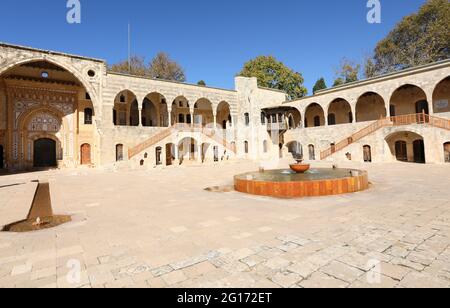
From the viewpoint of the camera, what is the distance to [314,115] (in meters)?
32.1

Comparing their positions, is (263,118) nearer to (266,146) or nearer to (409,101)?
(266,146)

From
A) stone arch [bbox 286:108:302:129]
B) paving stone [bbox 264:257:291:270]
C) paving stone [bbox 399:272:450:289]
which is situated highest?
stone arch [bbox 286:108:302:129]

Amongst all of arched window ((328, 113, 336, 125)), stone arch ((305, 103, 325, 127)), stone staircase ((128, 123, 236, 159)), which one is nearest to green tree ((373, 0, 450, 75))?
arched window ((328, 113, 336, 125))

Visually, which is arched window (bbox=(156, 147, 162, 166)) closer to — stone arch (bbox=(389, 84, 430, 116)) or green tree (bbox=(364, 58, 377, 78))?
stone arch (bbox=(389, 84, 430, 116))

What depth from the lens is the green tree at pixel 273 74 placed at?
38688 millimetres

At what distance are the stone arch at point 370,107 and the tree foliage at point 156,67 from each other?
27806mm

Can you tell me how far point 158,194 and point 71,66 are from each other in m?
18.7

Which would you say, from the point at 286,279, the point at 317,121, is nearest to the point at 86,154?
the point at 286,279

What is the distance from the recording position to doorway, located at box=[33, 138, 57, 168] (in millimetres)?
23625

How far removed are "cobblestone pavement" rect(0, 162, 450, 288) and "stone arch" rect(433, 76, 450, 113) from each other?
66.8 feet

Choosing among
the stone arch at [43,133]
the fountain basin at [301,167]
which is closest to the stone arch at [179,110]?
the stone arch at [43,133]

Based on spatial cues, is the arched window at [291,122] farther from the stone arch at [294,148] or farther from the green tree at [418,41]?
the green tree at [418,41]
